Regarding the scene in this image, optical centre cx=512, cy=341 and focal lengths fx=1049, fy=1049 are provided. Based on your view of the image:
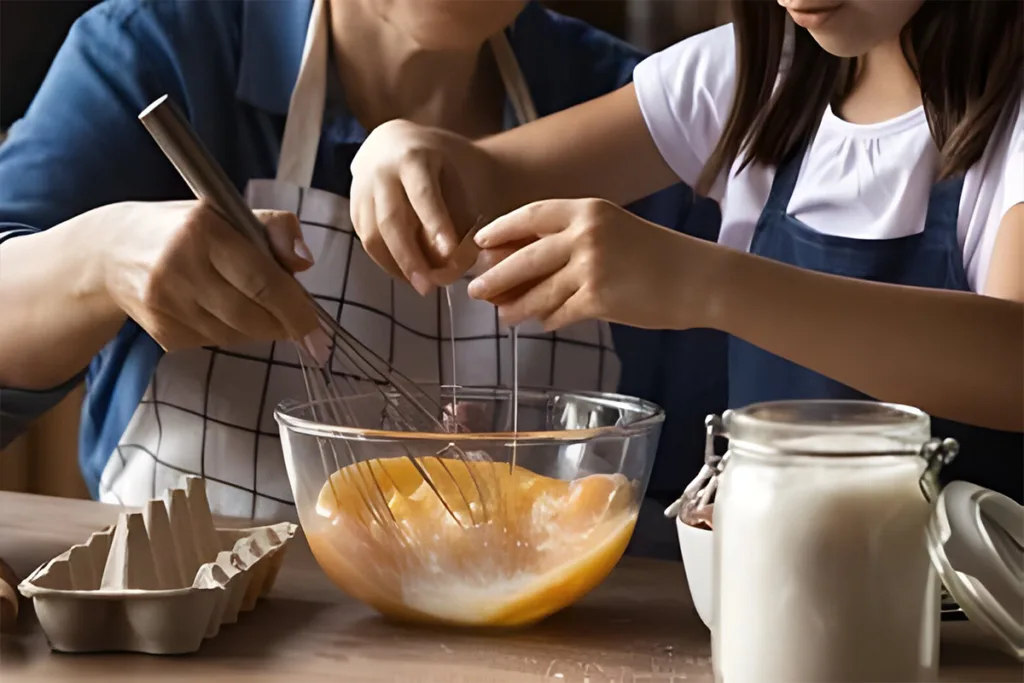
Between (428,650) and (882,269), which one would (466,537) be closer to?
(428,650)

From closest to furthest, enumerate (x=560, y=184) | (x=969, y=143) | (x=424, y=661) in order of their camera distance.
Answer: (x=424, y=661) < (x=969, y=143) < (x=560, y=184)

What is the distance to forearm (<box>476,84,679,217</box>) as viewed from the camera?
0.65m

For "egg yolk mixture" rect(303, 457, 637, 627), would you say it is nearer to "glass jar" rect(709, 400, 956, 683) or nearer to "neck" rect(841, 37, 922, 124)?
"glass jar" rect(709, 400, 956, 683)

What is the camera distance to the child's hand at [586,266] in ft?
1.50

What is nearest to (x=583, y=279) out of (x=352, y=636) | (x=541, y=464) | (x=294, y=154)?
(x=541, y=464)

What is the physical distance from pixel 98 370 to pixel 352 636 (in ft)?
1.12

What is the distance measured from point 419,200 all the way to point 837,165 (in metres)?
0.24

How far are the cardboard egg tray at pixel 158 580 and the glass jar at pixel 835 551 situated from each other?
0.22 metres

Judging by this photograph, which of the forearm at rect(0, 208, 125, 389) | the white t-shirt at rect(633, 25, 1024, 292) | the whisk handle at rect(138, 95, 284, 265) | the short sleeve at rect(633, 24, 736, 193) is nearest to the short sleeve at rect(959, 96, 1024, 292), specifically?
the white t-shirt at rect(633, 25, 1024, 292)

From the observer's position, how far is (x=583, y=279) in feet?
1.51

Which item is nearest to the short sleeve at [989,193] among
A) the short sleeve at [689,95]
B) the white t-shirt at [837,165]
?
the white t-shirt at [837,165]

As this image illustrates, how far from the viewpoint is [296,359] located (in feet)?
2.28

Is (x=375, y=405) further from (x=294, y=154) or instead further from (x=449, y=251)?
(x=294, y=154)

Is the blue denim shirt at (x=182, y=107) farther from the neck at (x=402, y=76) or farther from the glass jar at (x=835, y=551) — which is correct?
the glass jar at (x=835, y=551)
